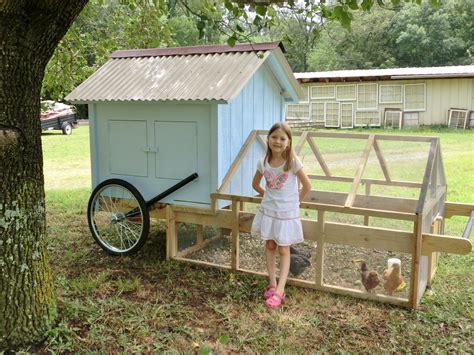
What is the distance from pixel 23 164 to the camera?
9.98 ft

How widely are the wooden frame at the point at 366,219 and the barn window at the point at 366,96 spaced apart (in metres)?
17.6

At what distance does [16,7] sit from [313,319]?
2990mm

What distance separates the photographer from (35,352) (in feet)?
10.1

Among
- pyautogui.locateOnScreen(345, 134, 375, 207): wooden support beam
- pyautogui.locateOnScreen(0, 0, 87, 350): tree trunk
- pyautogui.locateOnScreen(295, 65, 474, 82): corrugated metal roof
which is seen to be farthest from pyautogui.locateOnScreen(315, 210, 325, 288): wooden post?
pyautogui.locateOnScreen(295, 65, 474, 82): corrugated metal roof

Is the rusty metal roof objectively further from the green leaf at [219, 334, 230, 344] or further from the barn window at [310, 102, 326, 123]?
the barn window at [310, 102, 326, 123]

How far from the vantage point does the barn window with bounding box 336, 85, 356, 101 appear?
2225cm

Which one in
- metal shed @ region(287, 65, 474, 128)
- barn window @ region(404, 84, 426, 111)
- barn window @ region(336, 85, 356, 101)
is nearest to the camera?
metal shed @ region(287, 65, 474, 128)

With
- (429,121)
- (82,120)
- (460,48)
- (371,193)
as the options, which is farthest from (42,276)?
(460,48)

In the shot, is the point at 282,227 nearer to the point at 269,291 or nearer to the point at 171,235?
the point at 269,291

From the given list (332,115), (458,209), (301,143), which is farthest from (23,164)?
(332,115)

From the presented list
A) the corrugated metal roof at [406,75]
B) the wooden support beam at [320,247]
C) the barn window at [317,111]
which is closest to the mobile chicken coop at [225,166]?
the wooden support beam at [320,247]

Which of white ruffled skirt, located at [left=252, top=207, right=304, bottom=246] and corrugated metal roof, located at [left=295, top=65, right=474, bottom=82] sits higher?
corrugated metal roof, located at [left=295, top=65, right=474, bottom=82]

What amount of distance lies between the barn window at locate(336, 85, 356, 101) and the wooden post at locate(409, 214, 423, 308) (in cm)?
1929

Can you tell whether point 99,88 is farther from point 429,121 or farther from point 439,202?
point 429,121
